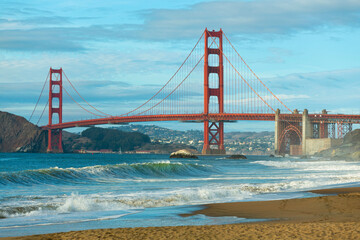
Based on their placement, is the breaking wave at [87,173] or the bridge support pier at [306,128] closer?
the breaking wave at [87,173]

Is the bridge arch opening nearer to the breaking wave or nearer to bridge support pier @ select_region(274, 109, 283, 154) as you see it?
bridge support pier @ select_region(274, 109, 283, 154)

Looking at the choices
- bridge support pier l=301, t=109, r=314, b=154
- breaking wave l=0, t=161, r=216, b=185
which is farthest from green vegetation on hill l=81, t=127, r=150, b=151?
breaking wave l=0, t=161, r=216, b=185

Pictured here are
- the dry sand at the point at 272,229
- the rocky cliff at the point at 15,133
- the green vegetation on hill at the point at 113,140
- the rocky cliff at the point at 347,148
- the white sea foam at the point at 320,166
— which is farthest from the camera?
the green vegetation on hill at the point at 113,140

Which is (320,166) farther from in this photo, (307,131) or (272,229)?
(307,131)

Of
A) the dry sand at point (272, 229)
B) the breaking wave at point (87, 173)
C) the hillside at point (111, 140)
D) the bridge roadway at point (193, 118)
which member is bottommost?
the hillside at point (111, 140)

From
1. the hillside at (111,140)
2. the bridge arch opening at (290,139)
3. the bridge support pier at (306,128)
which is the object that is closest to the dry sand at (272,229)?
the bridge support pier at (306,128)

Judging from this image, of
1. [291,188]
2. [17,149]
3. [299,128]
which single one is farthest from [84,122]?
[291,188]

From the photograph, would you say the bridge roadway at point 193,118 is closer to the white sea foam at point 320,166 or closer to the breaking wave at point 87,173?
the white sea foam at point 320,166
